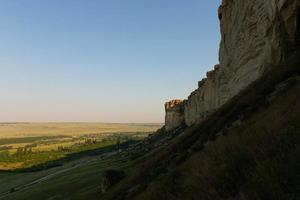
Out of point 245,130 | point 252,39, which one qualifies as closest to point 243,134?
point 245,130

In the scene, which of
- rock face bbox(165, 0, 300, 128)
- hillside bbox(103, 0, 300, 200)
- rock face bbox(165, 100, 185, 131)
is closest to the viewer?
hillside bbox(103, 0, 300, 200)

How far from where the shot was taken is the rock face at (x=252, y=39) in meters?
28.3

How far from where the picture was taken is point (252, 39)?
132 ft

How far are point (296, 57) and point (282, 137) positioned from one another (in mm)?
18017

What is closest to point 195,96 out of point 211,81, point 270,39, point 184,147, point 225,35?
point 211,81

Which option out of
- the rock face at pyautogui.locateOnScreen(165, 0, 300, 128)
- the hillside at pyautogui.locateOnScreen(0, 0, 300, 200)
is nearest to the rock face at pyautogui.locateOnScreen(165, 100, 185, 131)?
the rock face at pyautogui.locateOnScreen(165, 0, 300, 128)

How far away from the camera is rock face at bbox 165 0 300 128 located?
28.3 metres

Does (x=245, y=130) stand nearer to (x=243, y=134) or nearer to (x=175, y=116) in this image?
(x=243, y=134)

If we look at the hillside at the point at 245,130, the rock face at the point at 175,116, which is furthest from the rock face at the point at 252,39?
the rock face at the point at 175,116

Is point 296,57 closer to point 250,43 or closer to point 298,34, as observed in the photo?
point 298,34

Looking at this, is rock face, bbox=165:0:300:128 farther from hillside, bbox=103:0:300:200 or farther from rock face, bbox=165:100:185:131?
rock face, bbox=165:100:185:131

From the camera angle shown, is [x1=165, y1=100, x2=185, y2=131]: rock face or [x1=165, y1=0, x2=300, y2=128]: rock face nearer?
[x1=165, y1=0, x2=300, y2=128]: rock face

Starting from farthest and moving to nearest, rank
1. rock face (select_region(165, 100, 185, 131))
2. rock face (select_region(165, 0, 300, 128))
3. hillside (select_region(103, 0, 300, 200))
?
rock face (select_region(165, 100, 185, 131)) < rock face (select_region(165, 0, 300, 128)) < hillside (select_region(103, 0, 300, 200))

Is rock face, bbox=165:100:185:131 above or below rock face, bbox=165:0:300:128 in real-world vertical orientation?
below
